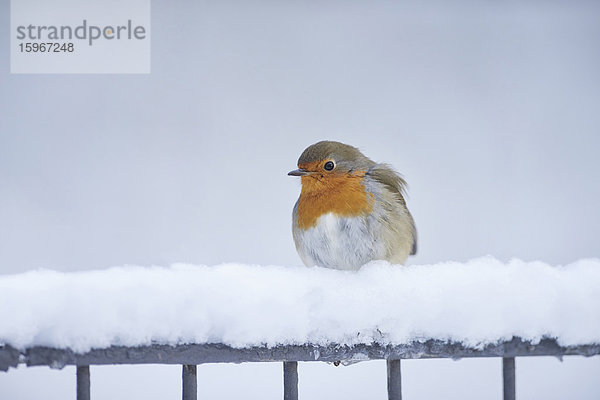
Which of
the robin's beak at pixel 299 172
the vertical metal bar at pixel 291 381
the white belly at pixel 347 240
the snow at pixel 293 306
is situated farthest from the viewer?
the robin's beak at pixel 299 172

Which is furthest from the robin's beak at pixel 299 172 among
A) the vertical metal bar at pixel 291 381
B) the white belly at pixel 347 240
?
the vertical metal bar at pixel 291 381

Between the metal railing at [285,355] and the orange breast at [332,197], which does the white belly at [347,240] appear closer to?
the orange breast at [332,197]

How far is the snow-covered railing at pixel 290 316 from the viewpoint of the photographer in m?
→ 0.94

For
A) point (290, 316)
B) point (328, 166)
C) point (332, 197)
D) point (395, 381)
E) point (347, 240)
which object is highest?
point (328, 166)

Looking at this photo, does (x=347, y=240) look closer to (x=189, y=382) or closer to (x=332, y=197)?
(x=332, y=197)

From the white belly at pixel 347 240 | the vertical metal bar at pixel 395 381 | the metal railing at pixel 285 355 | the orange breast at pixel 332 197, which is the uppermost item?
the orange breast at pixel 332 197

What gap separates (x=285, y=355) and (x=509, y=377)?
41cm

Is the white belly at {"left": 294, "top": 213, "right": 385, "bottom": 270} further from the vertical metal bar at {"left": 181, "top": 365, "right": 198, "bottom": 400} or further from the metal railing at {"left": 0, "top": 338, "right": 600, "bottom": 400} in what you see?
the vertical metal bar at {"left": 181, "top": 365, "right": 198, "bottom": 400}

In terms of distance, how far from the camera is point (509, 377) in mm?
1105

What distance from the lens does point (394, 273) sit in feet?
3.77

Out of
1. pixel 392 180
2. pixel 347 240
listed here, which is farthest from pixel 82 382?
pixel 392 180

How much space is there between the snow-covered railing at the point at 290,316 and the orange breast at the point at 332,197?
3.15ft

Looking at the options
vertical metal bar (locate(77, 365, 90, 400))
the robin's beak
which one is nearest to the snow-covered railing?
vertical metal bar (locate(77, 365, 90, 400))

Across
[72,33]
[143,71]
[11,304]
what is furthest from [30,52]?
[11,304]
